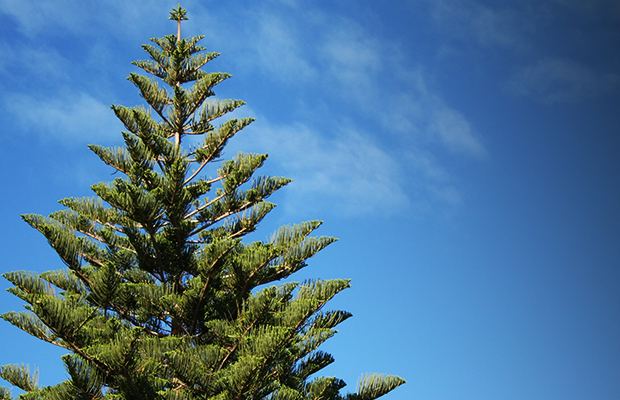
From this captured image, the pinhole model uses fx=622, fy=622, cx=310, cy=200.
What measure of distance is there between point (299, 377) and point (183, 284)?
1862mm

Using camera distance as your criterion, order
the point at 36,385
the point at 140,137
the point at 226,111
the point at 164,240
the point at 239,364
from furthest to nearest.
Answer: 1. the point at 226,111
2. the point at 140,137
3. the point at 164,240
4. the point at 36,385
5. the point at 239,364

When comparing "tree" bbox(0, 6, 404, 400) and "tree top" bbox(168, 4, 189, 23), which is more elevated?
"tree top" bbox(168, 4, 189, 23)

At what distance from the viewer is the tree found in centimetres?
612

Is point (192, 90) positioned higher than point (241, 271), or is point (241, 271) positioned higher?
point (192, 90)

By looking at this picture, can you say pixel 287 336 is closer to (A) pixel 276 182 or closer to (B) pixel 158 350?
(B) pixel 158 350

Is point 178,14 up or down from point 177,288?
up

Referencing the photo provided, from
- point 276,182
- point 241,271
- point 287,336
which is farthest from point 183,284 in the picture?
point 287,336

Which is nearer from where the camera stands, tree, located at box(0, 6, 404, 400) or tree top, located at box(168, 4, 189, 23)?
tree, located at box(0, 6, 404, 400)

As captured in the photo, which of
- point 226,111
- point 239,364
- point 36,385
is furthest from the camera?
point 226,111

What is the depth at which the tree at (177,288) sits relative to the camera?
6.12 m

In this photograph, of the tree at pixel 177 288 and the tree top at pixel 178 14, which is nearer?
the tree at pixel 177 288

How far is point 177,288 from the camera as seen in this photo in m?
7.61

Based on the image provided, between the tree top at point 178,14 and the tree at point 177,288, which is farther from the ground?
the tree top at point 178,14

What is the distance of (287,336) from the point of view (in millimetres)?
6016
